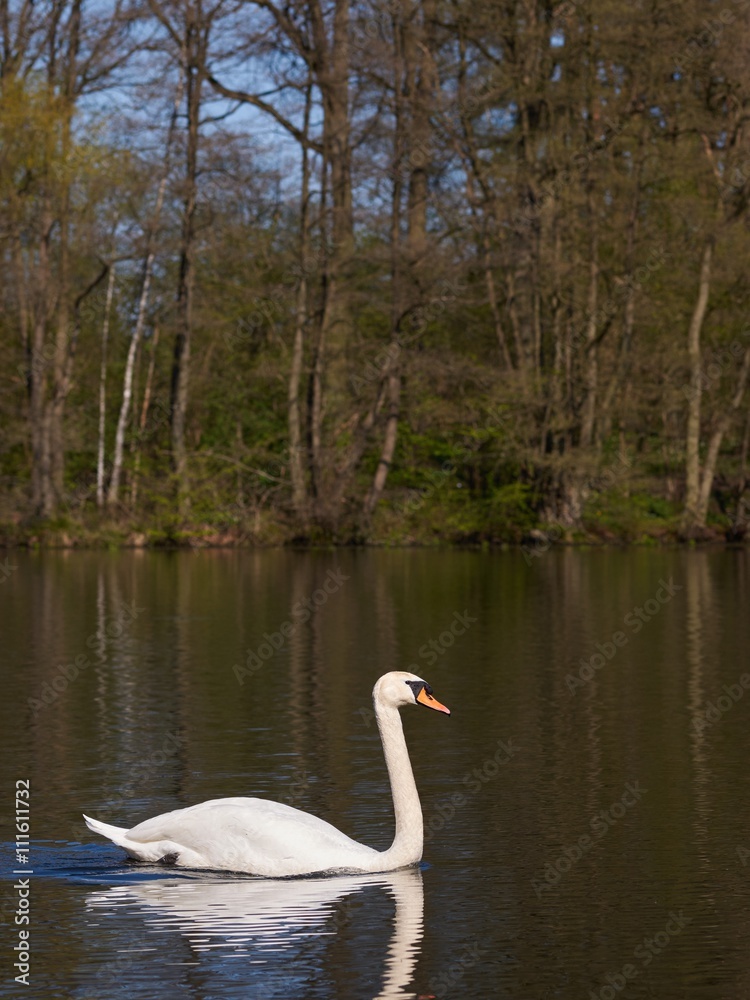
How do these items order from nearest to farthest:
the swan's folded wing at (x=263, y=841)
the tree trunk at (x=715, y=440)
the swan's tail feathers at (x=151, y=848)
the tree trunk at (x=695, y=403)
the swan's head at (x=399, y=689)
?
the swan's folded wing at (x=263, y=841) → the swan's tail feathers at (x=151, y=848) → the swan's head at (x=399, y=689) → the tree trunk at (x=695, y=403) → the tree trunk at (x=715, y=440)

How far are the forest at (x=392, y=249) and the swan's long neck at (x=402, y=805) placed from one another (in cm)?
3491

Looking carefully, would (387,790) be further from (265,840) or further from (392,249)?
(392,249)

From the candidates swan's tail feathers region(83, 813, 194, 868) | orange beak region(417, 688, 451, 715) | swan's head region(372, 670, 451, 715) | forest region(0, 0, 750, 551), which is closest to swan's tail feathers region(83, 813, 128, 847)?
swan's tail feathers region(83, 813, 194, 868)

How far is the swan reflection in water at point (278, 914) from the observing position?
717 centimetres

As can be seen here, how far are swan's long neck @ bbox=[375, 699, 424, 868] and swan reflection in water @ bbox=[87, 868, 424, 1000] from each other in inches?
4.5

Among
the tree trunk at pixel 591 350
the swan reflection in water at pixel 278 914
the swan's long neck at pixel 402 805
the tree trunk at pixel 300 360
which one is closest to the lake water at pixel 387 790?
the swan reflection in water at pixel 278 914

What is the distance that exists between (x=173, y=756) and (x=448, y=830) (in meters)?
3.27

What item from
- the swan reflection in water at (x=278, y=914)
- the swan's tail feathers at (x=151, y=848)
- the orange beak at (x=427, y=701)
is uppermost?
the orange beak at (x=427, y=701)

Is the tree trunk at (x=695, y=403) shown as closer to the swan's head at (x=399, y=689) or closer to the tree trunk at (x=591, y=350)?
the tree trunk at (x=591, y=350)

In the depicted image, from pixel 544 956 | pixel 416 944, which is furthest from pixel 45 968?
pixel 544 956

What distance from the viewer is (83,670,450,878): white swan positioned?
28.2 ft

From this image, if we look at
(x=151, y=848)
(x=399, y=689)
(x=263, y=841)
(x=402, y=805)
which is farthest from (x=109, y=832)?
(x=399, y=689)

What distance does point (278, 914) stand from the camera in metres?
7.91

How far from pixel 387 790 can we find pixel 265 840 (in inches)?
106
